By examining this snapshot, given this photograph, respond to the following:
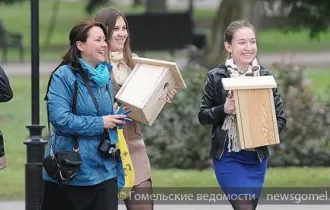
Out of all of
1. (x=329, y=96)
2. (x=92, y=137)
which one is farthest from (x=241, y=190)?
(x=329, y=96)

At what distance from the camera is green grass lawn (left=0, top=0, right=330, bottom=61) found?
32312mm

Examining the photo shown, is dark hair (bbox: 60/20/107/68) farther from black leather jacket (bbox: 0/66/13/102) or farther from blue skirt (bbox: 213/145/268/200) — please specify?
blue skirt (bbox: 213/145/268/200)

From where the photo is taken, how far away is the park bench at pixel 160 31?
2395 centimetres

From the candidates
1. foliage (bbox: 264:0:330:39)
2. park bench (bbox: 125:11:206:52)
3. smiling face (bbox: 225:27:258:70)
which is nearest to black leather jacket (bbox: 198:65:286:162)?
smiling face (bbox: 225:27:258:70)

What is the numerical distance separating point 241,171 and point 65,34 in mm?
32757

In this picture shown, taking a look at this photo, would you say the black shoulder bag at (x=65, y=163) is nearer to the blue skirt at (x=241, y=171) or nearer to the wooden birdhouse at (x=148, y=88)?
the wooden birdhouse at (x=148, y=88)

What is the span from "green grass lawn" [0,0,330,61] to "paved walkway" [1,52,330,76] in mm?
624

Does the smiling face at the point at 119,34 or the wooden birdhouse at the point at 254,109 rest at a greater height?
the smiling face at the point at 119,34

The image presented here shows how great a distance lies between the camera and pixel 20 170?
37.6ft

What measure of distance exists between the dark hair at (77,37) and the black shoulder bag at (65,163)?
122mm

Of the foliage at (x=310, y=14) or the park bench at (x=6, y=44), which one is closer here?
the foliage at (x=310, y=14)

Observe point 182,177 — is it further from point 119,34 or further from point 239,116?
point 239,116

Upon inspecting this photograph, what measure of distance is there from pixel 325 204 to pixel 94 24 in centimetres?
403

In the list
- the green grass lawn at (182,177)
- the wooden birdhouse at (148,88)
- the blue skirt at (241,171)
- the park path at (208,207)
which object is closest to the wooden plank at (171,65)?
the wooden birdhouse at (148,88)
